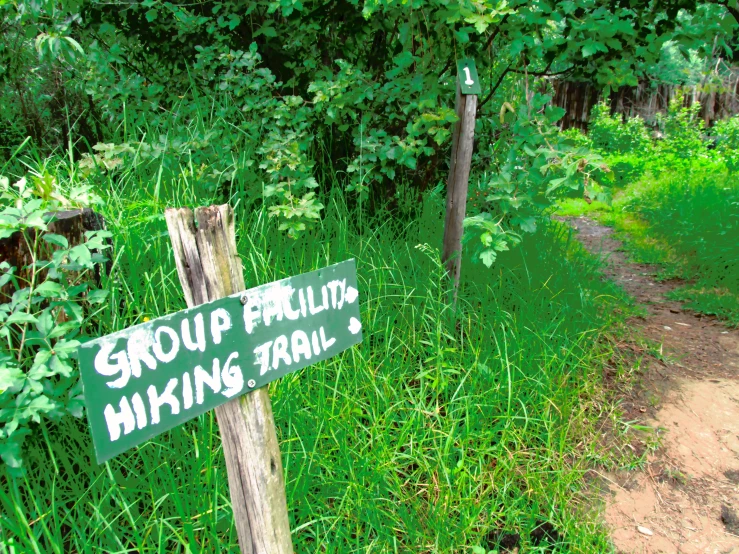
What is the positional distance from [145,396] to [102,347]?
145 mm

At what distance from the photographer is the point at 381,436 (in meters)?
2.23

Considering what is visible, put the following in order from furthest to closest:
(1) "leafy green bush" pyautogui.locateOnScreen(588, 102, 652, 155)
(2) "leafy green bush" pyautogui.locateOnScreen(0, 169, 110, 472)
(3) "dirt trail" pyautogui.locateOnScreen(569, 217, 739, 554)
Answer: (1) "leafy green bush" pyautogui.locateOnScreen(588, 102, 652, 155), (3) "dirt trail" pyautogui.locateOnScreen(569, 217, 739, 554), (2) "leafy green bush" pyautogui.locateOnScreen(0, 169, 110, 472)

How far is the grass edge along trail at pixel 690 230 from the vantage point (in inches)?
174

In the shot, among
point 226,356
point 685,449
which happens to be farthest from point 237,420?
point 685,449

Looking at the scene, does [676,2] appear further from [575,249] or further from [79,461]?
[79,461]

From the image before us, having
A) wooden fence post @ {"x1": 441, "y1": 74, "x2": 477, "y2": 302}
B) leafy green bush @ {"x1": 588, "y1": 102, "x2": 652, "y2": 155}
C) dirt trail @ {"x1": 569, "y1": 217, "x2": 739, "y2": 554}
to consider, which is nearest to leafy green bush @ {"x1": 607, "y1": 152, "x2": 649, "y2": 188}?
leafy green bush @ {"x1": 588, "y1": 102, "x2": 652, "y2": 155}

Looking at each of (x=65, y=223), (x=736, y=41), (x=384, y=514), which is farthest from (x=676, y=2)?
(x=65, y=223)

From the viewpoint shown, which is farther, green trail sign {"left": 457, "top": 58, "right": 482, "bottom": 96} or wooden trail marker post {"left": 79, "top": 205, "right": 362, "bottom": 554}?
green trail sign {"left": 457, "top": 58, "right": 482, "bottom": 96}

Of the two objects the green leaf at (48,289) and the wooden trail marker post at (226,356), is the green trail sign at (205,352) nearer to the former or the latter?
the wooden trail marker post at (226,356)

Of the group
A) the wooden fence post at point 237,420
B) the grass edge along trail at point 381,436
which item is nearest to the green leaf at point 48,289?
the grass edge along trail at point 381,436

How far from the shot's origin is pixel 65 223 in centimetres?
197

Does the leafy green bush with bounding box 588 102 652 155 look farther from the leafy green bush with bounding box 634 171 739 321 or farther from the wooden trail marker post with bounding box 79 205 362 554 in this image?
the wooden trail marker post with bounding box 79 205 362 554

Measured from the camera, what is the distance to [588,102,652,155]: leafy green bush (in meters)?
10.0

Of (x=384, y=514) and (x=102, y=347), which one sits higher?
(x=102, y=347)
